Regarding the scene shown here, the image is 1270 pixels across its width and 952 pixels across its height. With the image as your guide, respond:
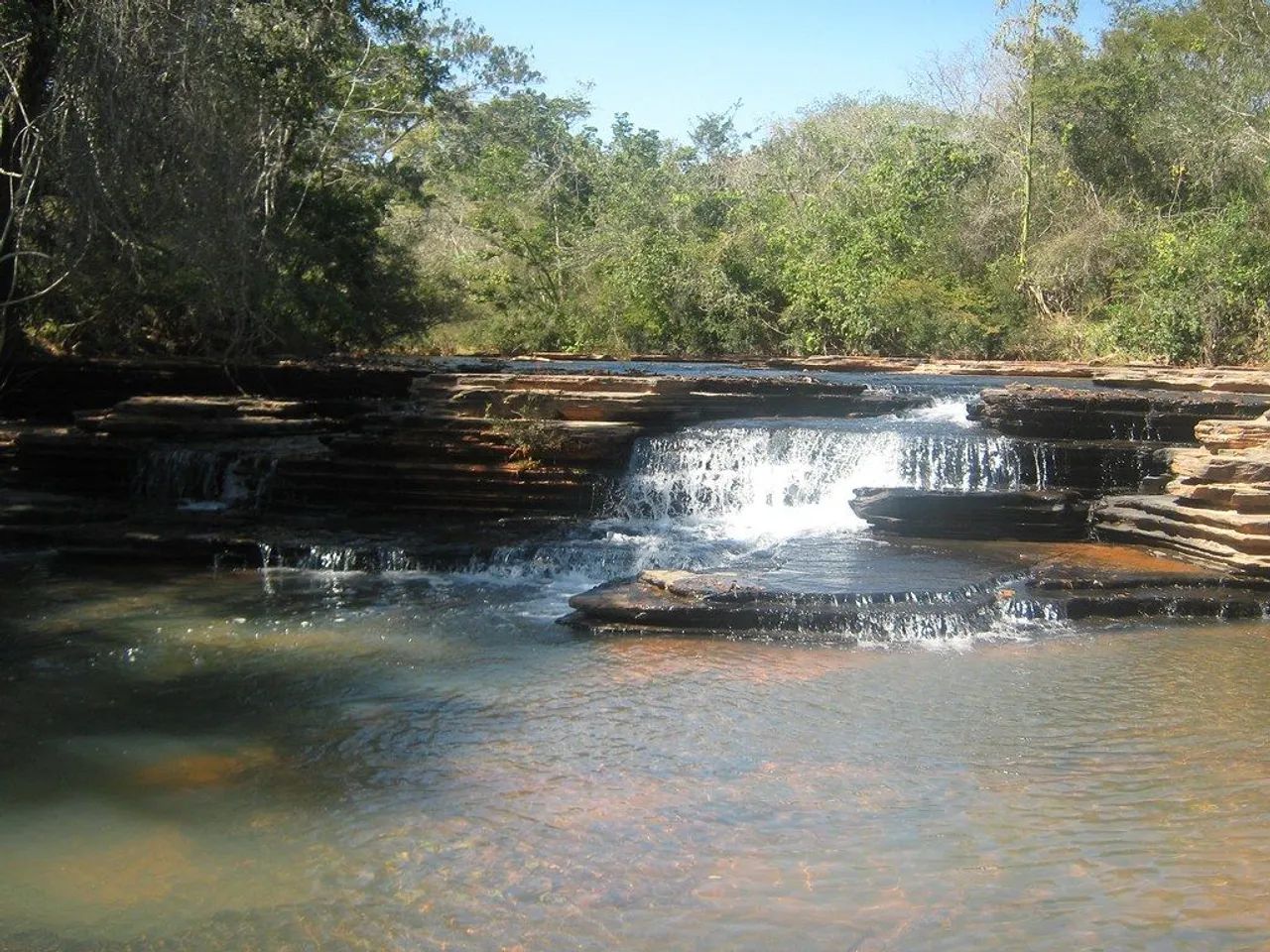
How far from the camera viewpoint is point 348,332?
2084 cm

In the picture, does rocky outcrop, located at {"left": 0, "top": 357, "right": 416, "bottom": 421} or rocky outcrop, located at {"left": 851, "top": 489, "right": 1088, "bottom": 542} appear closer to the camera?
rocky outcrop, located at {"left": 851, "top": 489, "right": 1088, "bottom": 542}

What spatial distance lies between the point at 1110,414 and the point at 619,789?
8.62m

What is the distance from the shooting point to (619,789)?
556 centimetres

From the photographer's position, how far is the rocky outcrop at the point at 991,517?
1097 centimetres

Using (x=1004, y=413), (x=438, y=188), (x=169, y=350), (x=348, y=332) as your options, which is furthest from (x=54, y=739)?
(x=438, y=188)

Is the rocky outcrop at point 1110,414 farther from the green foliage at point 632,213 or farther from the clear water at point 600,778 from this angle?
the green foliage at point 632,213

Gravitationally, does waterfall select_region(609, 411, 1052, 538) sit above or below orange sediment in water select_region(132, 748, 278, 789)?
above

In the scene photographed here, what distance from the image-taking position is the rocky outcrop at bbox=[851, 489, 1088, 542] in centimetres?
1097

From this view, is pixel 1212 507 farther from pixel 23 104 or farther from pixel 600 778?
pixel 23 104

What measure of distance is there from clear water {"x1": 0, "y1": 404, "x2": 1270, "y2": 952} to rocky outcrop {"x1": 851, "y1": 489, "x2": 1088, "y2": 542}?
1411 millimetres

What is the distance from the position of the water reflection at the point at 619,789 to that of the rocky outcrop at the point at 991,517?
266cm

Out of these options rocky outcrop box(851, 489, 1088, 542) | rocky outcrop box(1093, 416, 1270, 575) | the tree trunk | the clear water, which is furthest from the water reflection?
the tree trunk

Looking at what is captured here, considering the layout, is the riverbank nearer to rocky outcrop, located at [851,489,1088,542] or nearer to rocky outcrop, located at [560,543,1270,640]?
rocky outcrop, located at [851,489,1088,542]

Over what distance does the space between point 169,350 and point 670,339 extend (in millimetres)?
12660
